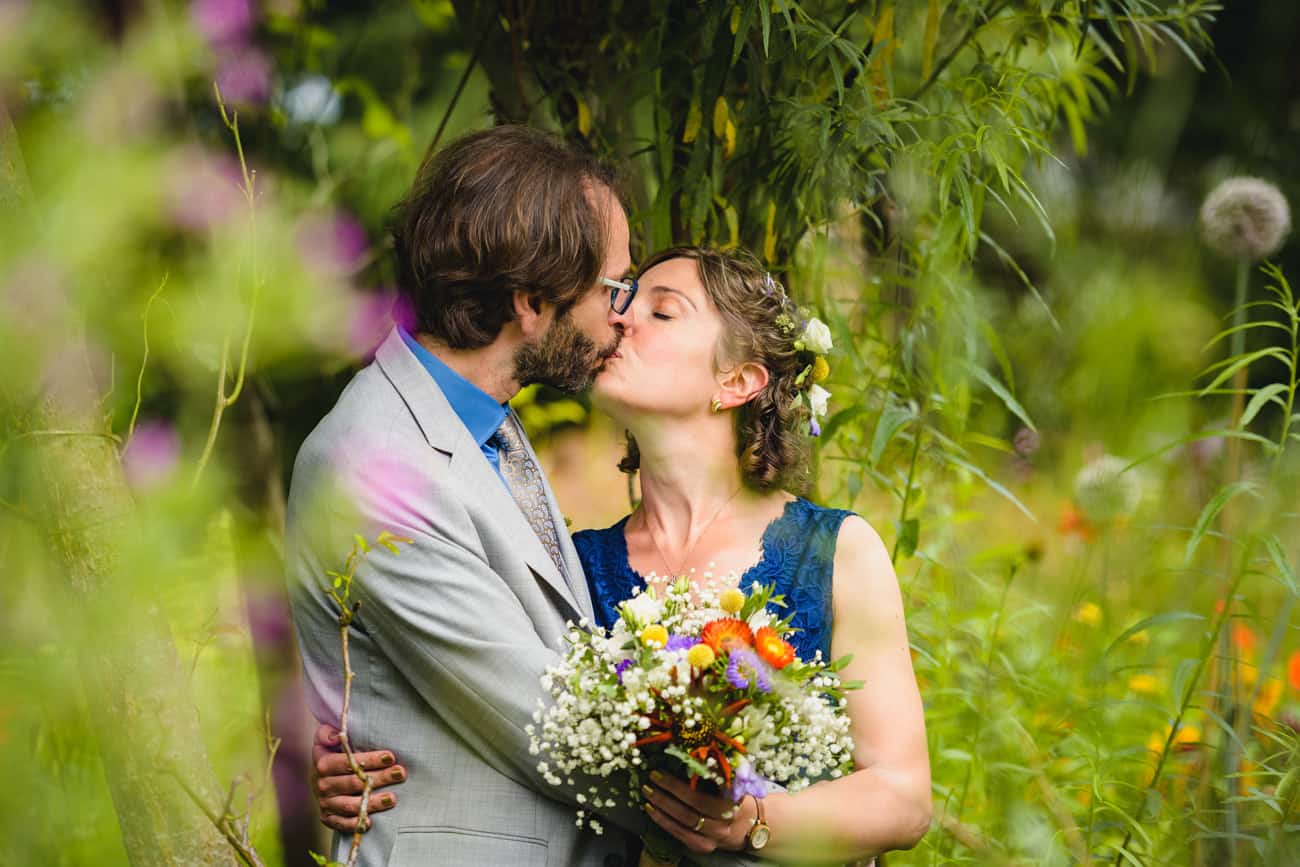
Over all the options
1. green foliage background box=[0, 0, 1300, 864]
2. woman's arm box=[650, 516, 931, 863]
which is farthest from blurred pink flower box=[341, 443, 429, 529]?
woman's arm box=[650, 516, 931, 863]

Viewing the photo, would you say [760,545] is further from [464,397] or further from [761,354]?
[464,397]

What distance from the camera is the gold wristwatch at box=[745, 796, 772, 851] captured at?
147 centimetres

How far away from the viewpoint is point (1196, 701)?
2.59 m

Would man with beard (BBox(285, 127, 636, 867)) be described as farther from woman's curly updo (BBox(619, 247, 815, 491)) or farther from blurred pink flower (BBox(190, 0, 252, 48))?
blurred pink flower (BBox(190, 0, 252, 48))

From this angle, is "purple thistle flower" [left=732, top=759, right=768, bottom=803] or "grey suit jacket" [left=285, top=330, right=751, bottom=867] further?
"grey suit jacket" [left=285, top=330, right=751, bottom=867]

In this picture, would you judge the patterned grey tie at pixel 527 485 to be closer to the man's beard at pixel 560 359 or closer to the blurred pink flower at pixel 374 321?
the man's beard at pixel 560 359

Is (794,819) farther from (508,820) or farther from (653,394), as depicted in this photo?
(653,394)

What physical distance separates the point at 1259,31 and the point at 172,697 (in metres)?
4.02

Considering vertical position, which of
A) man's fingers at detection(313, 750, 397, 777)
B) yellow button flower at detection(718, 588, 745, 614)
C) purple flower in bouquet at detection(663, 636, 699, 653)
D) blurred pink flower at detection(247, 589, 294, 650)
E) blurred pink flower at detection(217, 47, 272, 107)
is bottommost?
blurred pink flower at detection(247, 589, 294, 650)

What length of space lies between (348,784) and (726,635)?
60 cm

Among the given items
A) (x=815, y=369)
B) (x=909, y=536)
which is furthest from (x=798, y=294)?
(x=909, y=536)

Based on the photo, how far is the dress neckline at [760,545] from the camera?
1894 millimetres

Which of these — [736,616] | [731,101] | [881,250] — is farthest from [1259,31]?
[736,616]

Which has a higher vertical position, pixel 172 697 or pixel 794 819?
pixel 172 697
